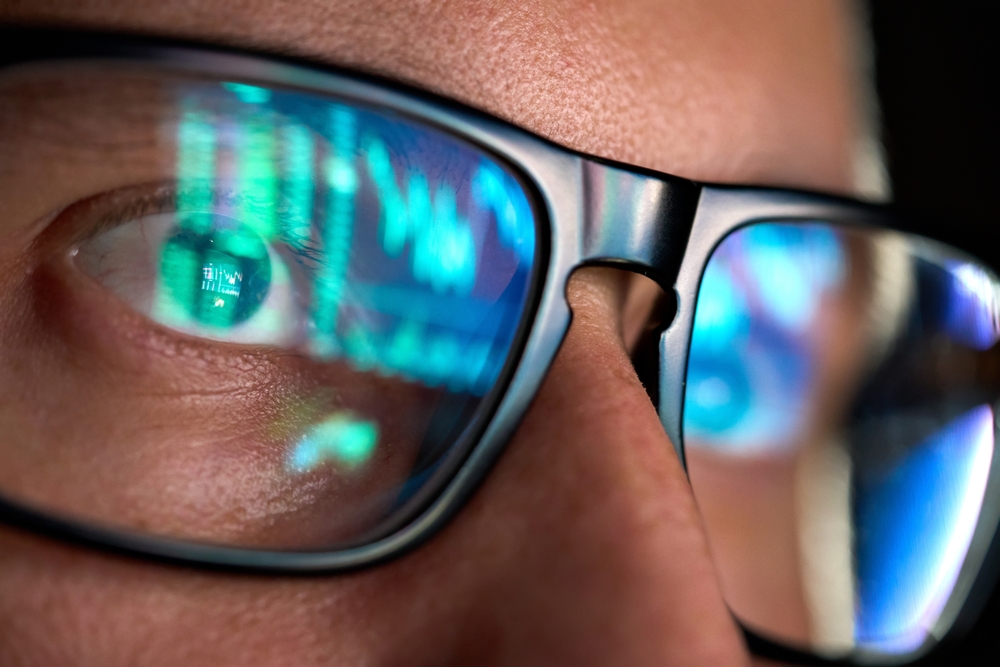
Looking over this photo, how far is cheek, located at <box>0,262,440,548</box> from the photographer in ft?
1.58

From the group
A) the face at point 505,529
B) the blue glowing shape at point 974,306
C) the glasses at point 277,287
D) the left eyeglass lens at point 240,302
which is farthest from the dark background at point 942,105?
the left eyeglass lens at point 240,302

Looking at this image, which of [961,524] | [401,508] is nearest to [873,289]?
[961,524]

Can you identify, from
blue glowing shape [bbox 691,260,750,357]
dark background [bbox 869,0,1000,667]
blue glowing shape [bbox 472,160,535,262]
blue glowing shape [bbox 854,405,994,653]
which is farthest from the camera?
dark background [bbox 869,0,1000,667]

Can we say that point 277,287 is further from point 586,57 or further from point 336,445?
point 586,57

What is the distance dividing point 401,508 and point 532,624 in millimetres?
120

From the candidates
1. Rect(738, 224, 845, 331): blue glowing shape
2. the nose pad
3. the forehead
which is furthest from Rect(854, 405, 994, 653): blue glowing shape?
the nose pad

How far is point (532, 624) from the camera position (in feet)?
1.61

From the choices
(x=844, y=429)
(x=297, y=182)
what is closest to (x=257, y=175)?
(x=297, y=182)

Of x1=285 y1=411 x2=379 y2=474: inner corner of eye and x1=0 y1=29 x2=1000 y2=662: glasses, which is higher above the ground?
x1=0 y1=29 x2=1000 y2=662: glasses

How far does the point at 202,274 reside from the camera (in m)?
0.54

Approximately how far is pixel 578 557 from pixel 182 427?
0.27m

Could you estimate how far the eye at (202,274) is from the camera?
1.75 feet

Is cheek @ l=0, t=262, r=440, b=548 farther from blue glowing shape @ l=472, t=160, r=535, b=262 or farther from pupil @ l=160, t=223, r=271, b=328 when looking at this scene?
blue glowing shape @ l=472, t=160, r=535, b=262

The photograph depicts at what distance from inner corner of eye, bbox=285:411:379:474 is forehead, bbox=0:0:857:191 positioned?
246 mm
